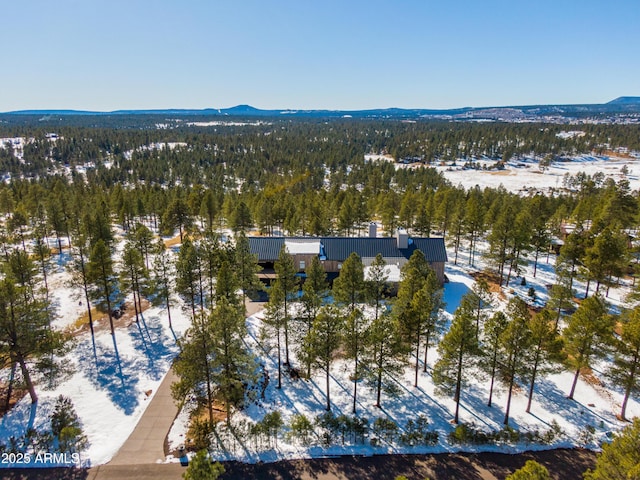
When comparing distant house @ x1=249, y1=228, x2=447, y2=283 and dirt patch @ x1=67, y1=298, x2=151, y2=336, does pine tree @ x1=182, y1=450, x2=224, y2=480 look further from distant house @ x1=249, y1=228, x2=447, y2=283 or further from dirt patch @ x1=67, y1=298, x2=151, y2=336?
distant house @ x1=249, y1=228, x2=447, y2=283

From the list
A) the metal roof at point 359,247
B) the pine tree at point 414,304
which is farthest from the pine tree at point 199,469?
the metal roof at point 359,247

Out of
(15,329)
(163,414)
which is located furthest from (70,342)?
(163,414)

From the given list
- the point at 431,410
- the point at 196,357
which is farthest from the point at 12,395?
the point at 431,410

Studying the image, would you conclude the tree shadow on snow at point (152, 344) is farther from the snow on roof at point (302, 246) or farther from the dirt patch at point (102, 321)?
the snow on roof at point (302, 246)

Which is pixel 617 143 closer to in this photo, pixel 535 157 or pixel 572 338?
pixel 535 157

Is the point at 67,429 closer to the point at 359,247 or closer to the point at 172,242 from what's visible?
the point at 359,247
